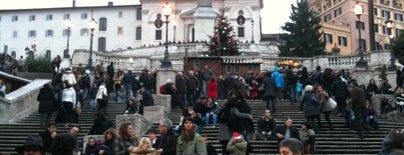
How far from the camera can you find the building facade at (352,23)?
84375 mm

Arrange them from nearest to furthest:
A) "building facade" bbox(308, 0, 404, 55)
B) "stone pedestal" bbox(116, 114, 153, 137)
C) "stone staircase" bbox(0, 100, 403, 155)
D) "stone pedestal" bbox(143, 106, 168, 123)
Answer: "stone staircase" bbox(0, 100, 403, 155), "stone pedestal" bbox(116, 114, 153, 137), "stone pedestal" bbox(143, 106, 168, 123), "building facade" bbox(308, 0, 404, 55)

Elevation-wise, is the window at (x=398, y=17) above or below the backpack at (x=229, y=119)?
above

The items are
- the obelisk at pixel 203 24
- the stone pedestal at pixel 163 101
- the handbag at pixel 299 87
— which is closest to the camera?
the stone pedestal at pixel 163 101

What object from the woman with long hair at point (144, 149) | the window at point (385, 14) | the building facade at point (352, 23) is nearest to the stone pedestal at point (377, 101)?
the woman with long hair at point (144, 149)

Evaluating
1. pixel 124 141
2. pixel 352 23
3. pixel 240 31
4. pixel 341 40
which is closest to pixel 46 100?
pixel 124 141

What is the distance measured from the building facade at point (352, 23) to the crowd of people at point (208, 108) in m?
57.2

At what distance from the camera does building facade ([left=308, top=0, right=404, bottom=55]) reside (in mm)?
84375

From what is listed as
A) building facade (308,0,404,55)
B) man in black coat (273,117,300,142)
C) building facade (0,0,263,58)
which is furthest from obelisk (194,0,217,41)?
man in black coat (273,117,300,142)

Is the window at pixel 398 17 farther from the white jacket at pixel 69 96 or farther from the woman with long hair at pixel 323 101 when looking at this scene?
the white jacket at pixel 69 96

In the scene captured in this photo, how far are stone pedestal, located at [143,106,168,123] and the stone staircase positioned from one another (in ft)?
1.93

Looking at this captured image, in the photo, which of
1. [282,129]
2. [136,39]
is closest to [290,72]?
[282,129]

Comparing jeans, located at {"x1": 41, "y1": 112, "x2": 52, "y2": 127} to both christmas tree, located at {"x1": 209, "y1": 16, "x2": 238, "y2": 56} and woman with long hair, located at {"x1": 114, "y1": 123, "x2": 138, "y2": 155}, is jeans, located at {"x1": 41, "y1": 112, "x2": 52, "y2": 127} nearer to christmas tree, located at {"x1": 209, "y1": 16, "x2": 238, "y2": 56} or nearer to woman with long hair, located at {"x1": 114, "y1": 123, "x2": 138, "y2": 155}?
woman with long hair, located at {"x1": 114, "y1": 123, "x2": 138, "y2": 155}

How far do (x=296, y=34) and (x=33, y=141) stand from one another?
51.3 metres

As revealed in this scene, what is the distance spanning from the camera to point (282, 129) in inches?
602
